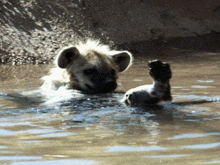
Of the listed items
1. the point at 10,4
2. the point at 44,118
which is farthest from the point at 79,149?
the point at 10,4

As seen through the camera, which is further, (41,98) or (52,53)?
(52,53)

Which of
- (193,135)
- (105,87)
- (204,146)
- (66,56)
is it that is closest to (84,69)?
(66,56)

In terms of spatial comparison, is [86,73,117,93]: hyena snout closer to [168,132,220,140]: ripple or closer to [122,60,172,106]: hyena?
[122,60,172,106]: hyena

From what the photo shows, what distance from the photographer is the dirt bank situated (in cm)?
1002

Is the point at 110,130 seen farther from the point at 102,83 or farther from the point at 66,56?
the point at 66,56

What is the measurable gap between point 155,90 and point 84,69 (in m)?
1.67

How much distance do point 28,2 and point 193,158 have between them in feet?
31.1

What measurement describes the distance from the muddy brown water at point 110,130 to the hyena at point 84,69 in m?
0.39

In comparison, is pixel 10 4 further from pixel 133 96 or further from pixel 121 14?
pixel 133 96

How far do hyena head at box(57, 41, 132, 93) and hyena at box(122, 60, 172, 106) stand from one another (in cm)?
101

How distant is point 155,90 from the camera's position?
13.1 feet

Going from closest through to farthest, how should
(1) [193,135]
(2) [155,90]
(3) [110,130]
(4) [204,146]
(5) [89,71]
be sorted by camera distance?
(4) [204,146] < (1) [193,135] < (3) [110,130] < (2) [155,90] < (5) [89,71]

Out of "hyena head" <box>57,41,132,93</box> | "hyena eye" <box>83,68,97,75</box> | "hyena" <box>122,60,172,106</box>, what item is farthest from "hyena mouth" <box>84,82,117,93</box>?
"hyena" <box>122,60,172,106</box>

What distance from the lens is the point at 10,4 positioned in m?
11.1
